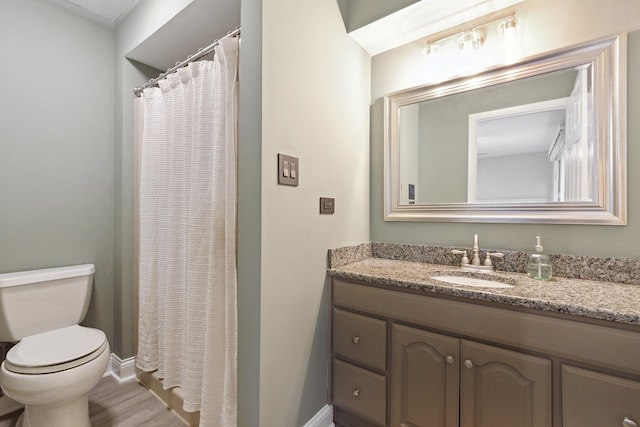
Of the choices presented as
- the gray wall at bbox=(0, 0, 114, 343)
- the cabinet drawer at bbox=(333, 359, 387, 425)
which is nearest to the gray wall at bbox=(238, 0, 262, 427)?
the cabinet drawer at bbox=(333, 359, 387, 425)

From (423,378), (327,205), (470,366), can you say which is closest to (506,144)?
(327,205)

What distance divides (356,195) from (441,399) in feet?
3.57

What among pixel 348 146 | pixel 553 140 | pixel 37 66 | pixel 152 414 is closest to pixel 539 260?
pixel 553 140

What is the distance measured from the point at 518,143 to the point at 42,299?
2716mm

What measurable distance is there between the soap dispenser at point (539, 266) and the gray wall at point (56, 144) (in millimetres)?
2617

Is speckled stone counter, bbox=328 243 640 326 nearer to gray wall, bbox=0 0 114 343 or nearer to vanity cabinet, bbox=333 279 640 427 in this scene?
vanity cabinet, bbox=333 279 640 427

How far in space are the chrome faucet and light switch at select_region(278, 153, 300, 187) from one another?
99cm

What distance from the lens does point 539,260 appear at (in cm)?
125

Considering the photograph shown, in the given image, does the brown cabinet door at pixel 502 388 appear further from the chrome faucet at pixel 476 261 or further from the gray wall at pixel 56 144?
the gray wall at pixel 56 144

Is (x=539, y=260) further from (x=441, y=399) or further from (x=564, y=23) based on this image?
(x=564, y=23)

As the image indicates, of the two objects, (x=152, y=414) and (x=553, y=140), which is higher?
(x=553, y=140)

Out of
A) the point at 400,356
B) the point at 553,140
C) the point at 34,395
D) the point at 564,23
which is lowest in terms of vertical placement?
the point at 34,395

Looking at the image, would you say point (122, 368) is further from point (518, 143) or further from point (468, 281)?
point (518, 143)

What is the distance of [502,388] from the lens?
0.99m
